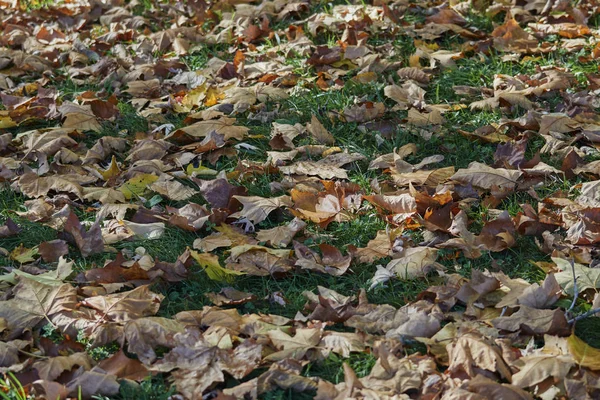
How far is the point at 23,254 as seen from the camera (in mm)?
3064

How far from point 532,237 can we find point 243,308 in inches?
44.1

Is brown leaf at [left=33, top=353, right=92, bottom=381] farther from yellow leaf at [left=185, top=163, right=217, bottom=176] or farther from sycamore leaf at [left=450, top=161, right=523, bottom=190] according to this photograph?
sycamore leaf at [left=450, top=161, right=523, bottom=190]

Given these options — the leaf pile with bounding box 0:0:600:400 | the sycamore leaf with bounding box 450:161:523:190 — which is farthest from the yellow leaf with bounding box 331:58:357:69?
the sycamore leaf with bounding box 450:161:523:190


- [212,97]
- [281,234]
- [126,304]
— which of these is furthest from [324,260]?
[212,97]

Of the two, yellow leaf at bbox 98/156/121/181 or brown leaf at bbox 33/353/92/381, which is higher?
brown leaf at bbox 33/353/92/381

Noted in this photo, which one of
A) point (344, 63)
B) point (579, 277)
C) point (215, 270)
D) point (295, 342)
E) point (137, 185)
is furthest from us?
point (344, 63)

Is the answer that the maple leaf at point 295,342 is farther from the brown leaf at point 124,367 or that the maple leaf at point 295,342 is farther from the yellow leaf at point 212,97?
the yellow leaf at point 212,97

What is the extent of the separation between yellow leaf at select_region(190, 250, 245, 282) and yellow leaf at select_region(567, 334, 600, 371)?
1.13 metres

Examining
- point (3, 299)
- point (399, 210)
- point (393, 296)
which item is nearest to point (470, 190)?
point (399, 210)

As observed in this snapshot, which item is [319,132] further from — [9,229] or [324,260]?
[9,229]

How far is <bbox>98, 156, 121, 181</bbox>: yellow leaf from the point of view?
3.60 meters

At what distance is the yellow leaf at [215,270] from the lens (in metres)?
2.85

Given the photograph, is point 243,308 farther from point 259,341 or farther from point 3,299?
point 3,299

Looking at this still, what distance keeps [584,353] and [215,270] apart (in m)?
1.27
